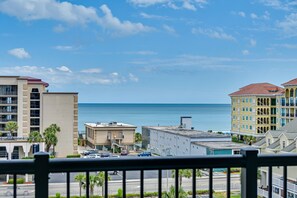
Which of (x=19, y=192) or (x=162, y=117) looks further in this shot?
(x=162, y=117)

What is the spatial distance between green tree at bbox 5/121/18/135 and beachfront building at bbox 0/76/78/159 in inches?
7.6

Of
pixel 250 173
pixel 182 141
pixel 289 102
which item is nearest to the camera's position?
pixel 250 173

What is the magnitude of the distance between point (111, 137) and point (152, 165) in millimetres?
22782

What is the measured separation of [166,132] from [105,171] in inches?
693

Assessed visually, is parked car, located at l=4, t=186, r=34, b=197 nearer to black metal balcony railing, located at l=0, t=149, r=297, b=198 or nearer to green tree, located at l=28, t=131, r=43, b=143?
black metal balcony railing, located at l=0, t=149, r=297, b=198

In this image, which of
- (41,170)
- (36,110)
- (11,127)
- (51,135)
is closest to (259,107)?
(51,135)

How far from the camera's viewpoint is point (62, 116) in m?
24.0

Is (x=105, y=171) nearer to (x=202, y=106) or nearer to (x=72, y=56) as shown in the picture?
(x=72, y=56)

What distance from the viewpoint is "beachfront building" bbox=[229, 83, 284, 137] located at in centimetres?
2362

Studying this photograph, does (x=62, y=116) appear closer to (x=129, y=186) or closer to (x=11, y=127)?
(x=11, y=127)

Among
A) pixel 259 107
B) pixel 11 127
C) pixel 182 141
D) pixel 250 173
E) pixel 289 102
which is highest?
pixel 289 102

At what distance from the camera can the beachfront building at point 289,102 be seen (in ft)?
68.4

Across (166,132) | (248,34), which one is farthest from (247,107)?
(248,34)

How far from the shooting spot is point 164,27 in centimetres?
4759
